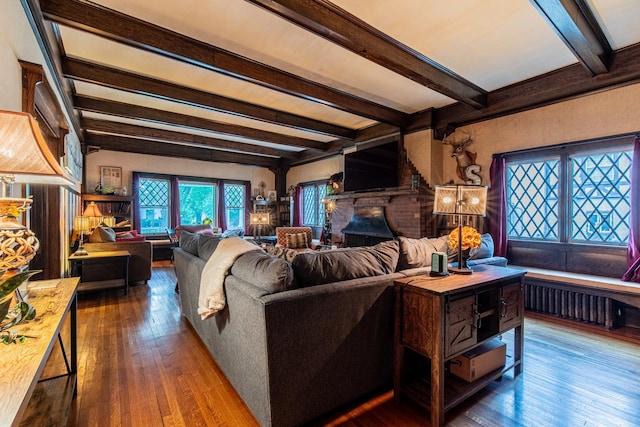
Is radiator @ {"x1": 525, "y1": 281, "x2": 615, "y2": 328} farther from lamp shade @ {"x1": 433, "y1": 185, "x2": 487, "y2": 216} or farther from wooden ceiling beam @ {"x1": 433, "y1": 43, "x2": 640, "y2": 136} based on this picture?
wooden ceiling beam @ {"x1": 433, "y1": 43, "x2": 640, "y2": 136}

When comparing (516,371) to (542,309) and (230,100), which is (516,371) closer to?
(542,309)

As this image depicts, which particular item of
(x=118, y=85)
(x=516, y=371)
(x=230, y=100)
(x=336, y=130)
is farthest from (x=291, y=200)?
(x=516, y=371)

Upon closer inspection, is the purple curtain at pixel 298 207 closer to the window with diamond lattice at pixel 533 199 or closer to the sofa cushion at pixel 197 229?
the sofa cushion at pixel 197 229

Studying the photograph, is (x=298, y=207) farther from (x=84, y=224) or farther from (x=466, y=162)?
(x=84, y=224)

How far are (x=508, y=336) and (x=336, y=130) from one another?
427 cm

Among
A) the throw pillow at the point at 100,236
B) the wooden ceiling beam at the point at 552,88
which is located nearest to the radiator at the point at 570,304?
the wooden ceiling beam at the point at 552,88

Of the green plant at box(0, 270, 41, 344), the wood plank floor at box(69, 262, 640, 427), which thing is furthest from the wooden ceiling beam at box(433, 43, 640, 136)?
the green plant at box(0, 270, 41, 344)

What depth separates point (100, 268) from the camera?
4164 millimetres

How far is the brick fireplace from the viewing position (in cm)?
474

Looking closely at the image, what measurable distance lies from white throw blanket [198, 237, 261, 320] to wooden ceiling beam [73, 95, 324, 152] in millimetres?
3713

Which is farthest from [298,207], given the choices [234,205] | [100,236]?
[100,236]

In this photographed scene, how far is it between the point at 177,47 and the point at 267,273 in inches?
96.0

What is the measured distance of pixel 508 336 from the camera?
2.88 m

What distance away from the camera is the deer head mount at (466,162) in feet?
14.7
